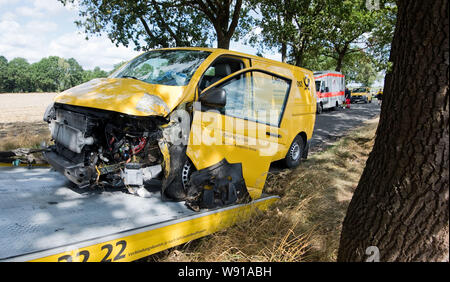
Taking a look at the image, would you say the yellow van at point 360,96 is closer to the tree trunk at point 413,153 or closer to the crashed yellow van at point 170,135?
the crashed yellow van at point 170,135

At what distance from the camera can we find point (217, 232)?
10.4 feet

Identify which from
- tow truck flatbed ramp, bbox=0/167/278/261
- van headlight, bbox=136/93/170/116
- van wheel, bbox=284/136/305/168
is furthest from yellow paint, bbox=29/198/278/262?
van wheel, bbox=284/136/305/168

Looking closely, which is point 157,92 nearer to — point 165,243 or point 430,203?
point 165,243

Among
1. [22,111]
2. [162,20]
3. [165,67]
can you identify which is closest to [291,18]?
[162,20]

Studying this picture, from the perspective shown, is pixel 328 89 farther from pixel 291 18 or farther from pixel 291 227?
pixel 291 227

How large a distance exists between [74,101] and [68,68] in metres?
124

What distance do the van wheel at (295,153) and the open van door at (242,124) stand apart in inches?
42.2

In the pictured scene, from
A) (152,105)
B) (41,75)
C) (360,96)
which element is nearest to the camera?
(152,105)

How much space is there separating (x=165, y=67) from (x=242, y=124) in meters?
1.34

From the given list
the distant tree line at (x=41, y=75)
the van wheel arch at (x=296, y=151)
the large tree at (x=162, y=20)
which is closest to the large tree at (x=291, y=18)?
the large tree at (x=162, y=20)

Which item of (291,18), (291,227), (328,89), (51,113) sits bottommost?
(291,227)

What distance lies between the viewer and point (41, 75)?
94.4 m
